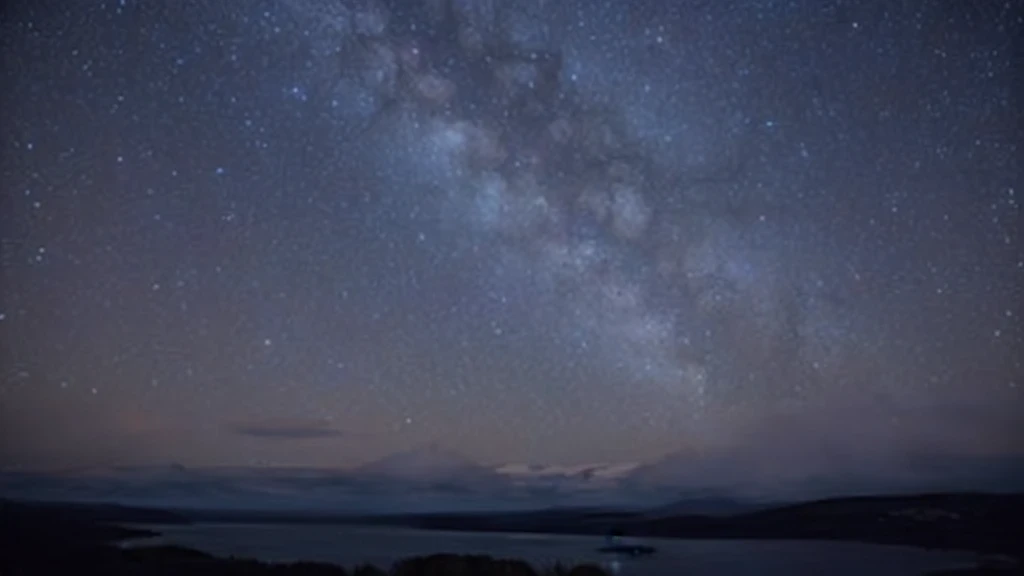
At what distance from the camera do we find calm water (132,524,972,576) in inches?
235

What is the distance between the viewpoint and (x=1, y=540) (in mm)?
6164

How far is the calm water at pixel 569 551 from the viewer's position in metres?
5.96

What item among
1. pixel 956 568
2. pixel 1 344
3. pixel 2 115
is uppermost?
pixel 2 115

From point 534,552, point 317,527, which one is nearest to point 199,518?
point 317,527

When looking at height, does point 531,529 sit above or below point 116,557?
above

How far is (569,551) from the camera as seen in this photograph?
20.2 ft

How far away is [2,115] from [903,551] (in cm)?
546

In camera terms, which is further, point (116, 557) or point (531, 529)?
point (116, 557)

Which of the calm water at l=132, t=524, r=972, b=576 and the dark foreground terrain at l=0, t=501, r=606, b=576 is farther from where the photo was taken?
the dark foreground terrain at l=0, t=501, r=606, b=576

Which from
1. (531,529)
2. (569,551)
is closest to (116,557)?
(531,529)

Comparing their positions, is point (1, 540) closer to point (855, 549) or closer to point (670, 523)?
point (670, 523)

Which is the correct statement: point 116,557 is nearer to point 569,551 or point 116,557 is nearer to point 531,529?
point 531,529

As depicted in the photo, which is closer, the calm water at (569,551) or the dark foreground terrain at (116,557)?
the calm water at (569,551)

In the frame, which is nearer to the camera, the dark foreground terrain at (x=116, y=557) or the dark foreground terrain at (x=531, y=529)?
the dark foreground terrain at (x=531, y=529)
